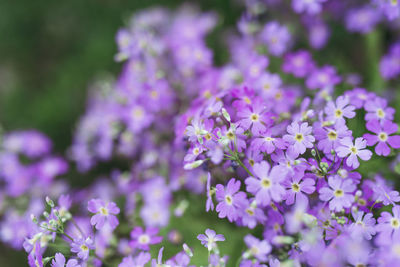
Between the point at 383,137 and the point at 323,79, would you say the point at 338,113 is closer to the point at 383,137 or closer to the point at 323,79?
the point at 383,137

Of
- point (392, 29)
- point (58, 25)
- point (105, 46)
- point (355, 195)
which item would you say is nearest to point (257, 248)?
point (355, 195)

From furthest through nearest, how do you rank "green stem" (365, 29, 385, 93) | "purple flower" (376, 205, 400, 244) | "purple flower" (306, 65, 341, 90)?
"green stem" (365, 29, 385, 93) → "purple flower" (306, 65, 341, 90) → "purple flower" (376, 205, 400, 244)

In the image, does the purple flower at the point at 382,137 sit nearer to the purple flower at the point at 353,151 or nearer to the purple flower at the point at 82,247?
the purple flower at the point at 353,151

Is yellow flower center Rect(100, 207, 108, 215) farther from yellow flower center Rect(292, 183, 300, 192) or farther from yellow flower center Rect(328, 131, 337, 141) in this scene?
yellow flower center Rect(328, 131, 337, 141)

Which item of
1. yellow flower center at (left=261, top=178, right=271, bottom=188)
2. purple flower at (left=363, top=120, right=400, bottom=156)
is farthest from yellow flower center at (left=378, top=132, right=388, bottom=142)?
yellow flower center at (left=261, top=178, right=271, bottom=188)

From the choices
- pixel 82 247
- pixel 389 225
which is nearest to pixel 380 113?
pixel 389 225

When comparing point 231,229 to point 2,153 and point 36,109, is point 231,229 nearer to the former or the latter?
point 2,153

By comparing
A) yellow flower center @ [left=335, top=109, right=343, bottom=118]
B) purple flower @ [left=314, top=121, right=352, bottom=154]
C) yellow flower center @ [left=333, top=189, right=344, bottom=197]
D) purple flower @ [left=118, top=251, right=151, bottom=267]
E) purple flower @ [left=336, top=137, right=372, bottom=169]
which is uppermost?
yellow flower center @ [left=335, top=109, right=343, bottom=118]
